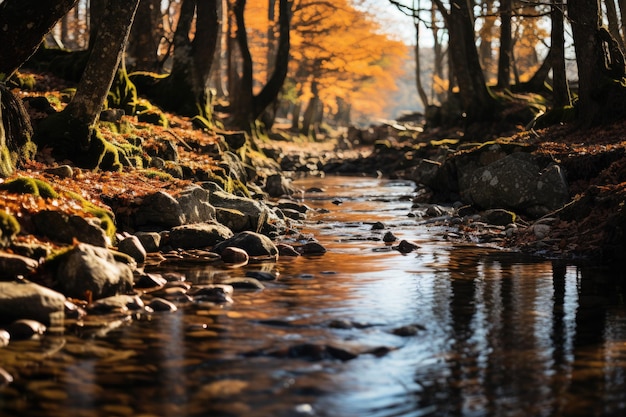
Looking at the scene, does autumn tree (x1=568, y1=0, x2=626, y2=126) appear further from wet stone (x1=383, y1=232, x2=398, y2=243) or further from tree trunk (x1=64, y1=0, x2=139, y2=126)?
tree trunk (x1=64, y1=0, x2=139, y2=126)

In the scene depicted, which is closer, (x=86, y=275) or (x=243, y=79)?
(x=86, y=275)

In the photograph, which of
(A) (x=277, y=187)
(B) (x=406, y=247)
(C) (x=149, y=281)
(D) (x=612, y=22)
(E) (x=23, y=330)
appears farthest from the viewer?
(D) (x=612, y=22)

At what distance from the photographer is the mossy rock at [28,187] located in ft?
25.3

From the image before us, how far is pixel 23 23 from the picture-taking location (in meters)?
9.07

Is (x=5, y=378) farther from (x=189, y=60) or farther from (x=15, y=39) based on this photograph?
(x=189, y=60)

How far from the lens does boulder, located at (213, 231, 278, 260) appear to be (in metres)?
9.05

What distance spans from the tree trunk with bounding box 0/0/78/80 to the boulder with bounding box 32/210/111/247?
9.62 feet

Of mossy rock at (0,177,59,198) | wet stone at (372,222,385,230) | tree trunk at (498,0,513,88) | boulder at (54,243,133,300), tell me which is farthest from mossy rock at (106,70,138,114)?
tree trunk at (498,0,513,88)

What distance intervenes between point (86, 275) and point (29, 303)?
2.44ft

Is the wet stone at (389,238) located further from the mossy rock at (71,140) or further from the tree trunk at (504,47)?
the tree trunk at (504,47)

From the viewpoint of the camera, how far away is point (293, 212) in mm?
13508

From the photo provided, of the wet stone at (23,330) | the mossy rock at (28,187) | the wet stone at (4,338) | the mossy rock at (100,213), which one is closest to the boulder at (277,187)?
the mossy rock at (100,213)

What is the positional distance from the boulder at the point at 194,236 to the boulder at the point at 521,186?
526cm

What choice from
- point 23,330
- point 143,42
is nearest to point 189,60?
point 143,42
